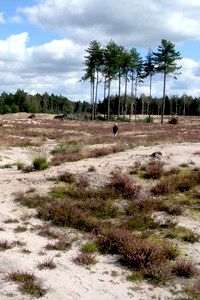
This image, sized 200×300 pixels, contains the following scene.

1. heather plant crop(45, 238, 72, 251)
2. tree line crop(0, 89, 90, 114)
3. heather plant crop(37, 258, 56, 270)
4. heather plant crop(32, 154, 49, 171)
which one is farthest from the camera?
tree line crop(0, 89, 90, 114)

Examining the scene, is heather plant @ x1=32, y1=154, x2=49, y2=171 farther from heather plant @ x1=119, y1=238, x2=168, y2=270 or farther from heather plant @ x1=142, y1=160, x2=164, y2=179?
heather plant @ x1=119, y1=238, x2=168, y2=270

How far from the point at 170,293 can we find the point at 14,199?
292 inches

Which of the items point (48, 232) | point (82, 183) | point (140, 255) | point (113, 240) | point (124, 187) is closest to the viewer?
point (140, 255)

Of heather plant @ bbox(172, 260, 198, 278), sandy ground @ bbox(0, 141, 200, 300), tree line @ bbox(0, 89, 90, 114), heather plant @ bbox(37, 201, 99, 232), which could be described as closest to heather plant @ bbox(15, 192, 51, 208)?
sandy ground @ bbox(0, 141, 200, 300)

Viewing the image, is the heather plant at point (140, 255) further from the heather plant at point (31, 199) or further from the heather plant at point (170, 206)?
the heather plant at point (31, 199)

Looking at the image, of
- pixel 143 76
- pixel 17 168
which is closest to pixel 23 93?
pixel 143 76

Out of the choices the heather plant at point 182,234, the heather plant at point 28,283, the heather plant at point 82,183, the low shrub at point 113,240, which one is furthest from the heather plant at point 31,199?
the heather plant at point 28,283

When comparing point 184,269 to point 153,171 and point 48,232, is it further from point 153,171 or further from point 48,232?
point 153,171

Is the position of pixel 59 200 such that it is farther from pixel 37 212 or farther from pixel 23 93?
pixel 23 93

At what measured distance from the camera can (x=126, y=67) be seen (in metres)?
81.8

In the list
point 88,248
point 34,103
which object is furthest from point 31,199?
point 34,103

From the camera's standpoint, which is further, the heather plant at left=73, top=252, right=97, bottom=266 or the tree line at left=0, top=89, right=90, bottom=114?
the tree line at left=0, top=89, right=90, bottom=114

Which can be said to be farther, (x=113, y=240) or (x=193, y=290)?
(x=113, y=240)

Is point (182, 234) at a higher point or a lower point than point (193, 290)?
higher
